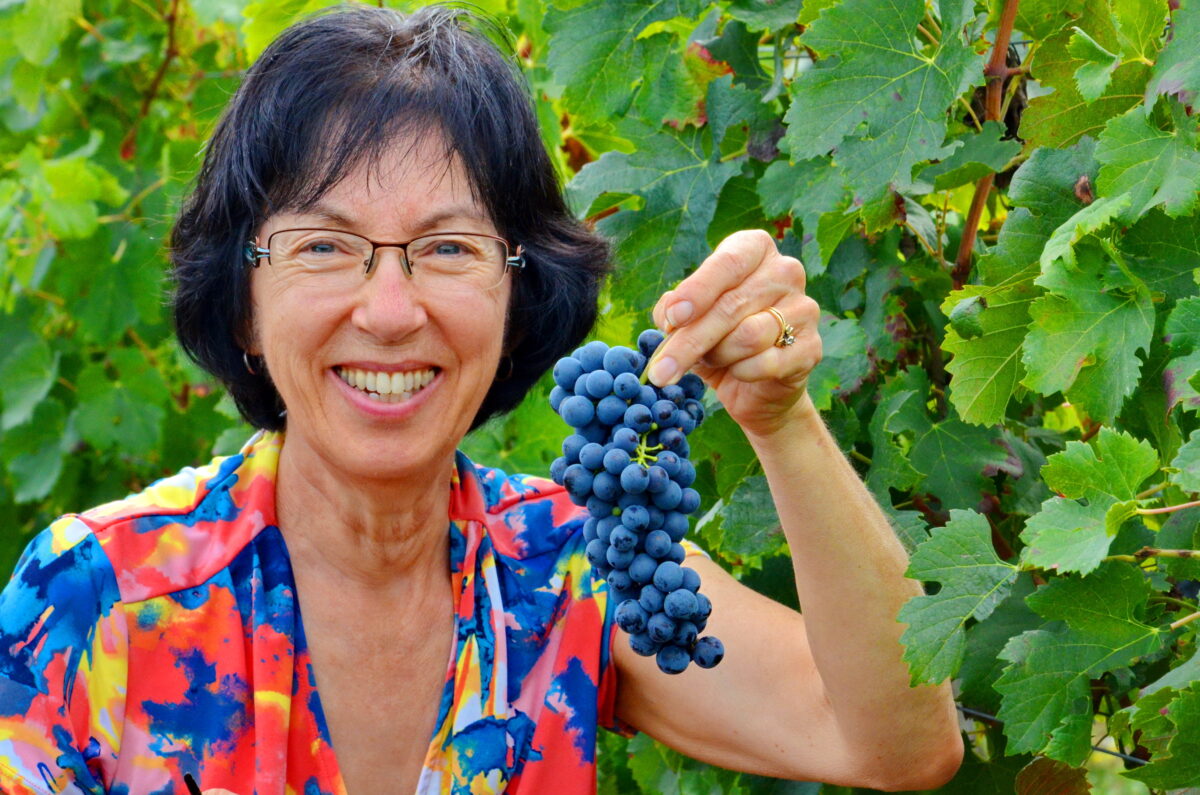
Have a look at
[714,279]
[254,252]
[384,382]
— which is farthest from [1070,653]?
[254,252]

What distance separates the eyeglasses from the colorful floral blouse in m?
0.42

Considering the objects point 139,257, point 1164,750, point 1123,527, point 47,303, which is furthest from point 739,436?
point 47,303

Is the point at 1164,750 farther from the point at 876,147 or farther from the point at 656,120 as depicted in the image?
the point at 656,120

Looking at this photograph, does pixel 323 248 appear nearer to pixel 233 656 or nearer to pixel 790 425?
pixel 233 656

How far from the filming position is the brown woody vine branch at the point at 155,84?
4586mm

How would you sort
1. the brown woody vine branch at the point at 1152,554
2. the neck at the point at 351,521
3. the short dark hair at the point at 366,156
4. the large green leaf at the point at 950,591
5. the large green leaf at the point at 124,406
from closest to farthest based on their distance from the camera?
the brown woody vine branch at the point at 1152,554 → the large green leaf at the point at 950,591 → the short dark hair at the point at 366,156 → the neck at the point at 351,521 → the large green leaf at the point at 124,406

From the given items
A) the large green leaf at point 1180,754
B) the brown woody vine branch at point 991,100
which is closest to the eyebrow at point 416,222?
the brown woody vine branch at point 991,100

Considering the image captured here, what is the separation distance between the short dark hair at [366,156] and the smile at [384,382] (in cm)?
27

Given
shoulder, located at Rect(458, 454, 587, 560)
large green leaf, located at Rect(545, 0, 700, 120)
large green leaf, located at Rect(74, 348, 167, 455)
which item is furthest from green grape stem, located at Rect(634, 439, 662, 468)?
large green leaf, located at Rect(74, 348, 167, 455)

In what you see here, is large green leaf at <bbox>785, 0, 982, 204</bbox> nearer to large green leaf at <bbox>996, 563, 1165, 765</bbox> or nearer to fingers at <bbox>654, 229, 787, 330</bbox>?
fingers at <bbox>654, 229, 787, 330</bbox>

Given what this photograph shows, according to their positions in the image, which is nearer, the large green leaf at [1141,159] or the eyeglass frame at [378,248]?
the large green leaf at [1141,159]

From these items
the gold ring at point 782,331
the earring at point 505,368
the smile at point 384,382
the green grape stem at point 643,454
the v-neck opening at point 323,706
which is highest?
the gold ring at point 782,331

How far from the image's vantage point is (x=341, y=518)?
222 centimetres

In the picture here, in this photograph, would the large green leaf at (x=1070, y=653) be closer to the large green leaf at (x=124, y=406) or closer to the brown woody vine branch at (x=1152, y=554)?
the brown woody vine branch at (x=1152, y=554)
